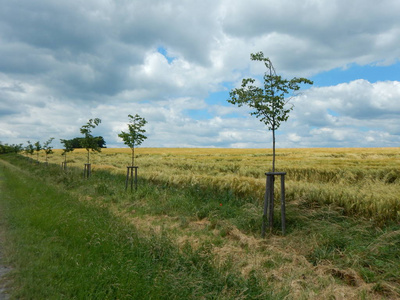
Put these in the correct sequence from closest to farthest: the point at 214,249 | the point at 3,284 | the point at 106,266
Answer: the point at 3,284 < the point at 106,266 < the point at 214,249

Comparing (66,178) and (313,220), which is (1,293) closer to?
(313,220)

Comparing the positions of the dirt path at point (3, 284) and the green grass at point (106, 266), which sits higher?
the green grass at point (106, 266)

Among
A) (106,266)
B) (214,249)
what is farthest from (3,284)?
(214,249)

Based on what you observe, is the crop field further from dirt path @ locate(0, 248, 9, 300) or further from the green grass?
dirt path @ locate(0, 248, 9, 300)

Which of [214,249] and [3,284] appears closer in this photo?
[3,284]

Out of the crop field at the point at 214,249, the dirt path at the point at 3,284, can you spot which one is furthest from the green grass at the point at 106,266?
the dirt path at the point at 3,284

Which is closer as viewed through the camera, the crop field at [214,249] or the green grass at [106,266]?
the green grass at [106,266]

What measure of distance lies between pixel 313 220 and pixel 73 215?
726cm

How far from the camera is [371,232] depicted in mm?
7184

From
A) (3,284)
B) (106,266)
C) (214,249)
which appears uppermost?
(106,266)

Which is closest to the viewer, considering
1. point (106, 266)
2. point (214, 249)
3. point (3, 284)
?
point (3, 284)

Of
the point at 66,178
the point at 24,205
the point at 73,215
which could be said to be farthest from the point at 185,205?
the point at 66,178

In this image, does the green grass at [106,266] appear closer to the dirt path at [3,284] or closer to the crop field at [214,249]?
the crop field at [214,249]

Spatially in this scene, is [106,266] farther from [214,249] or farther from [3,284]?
[214,249]
